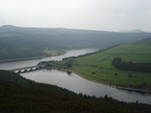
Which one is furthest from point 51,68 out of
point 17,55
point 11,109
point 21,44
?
point 21,44

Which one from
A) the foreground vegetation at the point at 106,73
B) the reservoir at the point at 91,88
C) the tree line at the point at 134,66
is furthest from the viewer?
the tree line at the point at 134,66

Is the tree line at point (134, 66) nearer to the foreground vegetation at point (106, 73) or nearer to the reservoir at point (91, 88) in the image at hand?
the foreground vegetation at point (106, 73)

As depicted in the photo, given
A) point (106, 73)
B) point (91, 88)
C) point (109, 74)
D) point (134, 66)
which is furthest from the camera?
point (134, 66)

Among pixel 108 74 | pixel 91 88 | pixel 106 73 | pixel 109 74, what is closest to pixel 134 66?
pixel 109 74

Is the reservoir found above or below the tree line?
below

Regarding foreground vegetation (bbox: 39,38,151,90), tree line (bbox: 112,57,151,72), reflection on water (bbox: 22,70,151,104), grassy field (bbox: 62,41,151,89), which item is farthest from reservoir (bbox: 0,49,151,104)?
tree line (bbox: 112,57,151,72)

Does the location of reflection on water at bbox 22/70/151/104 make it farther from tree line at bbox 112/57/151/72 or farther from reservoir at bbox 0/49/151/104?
tree line at bbox 112/57/151/72

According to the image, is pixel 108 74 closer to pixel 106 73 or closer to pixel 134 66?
pixel 106 73

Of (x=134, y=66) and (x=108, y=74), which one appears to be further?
(x=134, y=66)

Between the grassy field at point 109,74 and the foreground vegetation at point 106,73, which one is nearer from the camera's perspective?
the foreground vegetation at point 106,73

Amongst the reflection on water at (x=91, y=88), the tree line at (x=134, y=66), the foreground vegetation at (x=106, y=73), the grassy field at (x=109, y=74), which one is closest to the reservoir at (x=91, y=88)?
the reflection on water at (x=91, y=88)

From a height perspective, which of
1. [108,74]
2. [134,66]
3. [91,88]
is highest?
[134,66]
